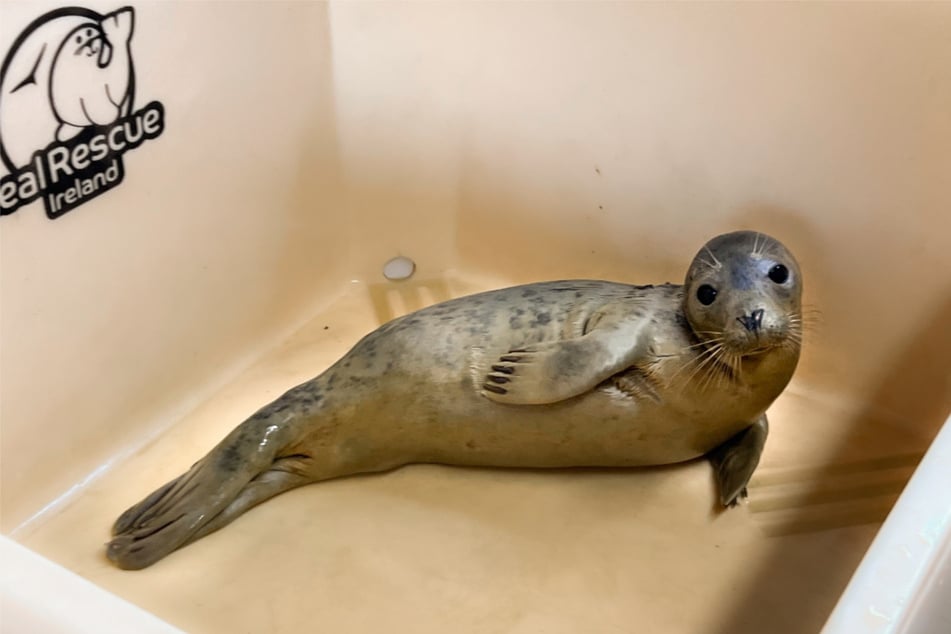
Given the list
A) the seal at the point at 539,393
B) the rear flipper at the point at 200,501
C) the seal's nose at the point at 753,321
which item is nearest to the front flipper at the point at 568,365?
→ the seal at the point at 539,393

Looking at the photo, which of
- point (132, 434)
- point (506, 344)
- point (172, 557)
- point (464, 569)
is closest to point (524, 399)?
point (506, 344)

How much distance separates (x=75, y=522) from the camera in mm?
1109

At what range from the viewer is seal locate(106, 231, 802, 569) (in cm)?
99

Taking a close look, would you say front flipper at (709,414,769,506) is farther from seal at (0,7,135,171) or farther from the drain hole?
seal at (0,7,135,171)

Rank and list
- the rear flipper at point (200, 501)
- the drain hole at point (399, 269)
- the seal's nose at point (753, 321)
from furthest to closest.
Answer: the drain hole at point (399, 269) → the rear flipper at point (200, 501) → the seal's nose at point (753, 321)

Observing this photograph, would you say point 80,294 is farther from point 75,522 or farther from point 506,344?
point 506,344

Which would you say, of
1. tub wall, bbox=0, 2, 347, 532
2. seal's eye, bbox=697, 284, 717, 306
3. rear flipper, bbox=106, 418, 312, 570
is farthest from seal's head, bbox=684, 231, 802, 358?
tub wall, bbox=0, 2, 347, 532

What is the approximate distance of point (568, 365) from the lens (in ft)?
3.23

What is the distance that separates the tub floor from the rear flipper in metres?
0.02

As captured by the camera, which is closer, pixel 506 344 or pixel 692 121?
pixel 506 344

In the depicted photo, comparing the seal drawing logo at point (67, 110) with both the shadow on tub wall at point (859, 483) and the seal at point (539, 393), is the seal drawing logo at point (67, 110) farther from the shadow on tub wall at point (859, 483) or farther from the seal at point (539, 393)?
the shadow on tub wall at point (859, 483)

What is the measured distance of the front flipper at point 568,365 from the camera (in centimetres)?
98

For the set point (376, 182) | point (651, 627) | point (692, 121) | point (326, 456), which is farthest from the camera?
point (376, 182)

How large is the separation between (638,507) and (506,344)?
255 millimetres
